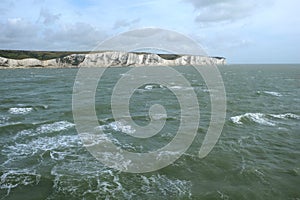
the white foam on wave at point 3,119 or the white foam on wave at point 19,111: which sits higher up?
the white foam on wave at point 19,111

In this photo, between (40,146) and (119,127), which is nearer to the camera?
(40,146)

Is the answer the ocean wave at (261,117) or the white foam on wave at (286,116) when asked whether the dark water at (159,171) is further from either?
the white foam on wave at (286,116)

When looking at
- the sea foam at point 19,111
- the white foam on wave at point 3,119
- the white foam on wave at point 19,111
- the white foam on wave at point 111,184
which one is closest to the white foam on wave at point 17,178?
the white foam on wave at point 111,184

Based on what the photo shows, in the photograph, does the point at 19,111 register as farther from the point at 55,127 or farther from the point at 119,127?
the point at 119,127

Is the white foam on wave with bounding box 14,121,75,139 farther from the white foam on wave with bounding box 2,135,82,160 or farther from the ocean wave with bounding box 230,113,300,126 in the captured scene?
the ocean wave with bounding box 230,113,300,126

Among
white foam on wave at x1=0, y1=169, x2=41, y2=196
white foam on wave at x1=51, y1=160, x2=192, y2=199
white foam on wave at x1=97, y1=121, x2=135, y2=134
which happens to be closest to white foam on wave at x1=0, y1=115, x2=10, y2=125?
white foam on wave at x1=97, y1=121, x2=135, y2=134

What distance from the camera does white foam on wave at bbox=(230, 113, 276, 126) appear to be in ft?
84.5

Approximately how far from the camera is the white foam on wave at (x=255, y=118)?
25.7 m

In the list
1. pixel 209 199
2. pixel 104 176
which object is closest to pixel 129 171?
pixel 104 176

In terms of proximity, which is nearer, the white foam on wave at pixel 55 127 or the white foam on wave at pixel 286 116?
the white foam on wave at pixel 55 127

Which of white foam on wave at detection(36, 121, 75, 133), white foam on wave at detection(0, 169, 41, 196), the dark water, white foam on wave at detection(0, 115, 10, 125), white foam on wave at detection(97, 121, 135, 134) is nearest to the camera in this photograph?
the dark water

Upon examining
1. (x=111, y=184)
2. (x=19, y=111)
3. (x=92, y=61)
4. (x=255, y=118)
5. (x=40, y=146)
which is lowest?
(x=111, y=184)

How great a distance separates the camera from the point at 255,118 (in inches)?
1071

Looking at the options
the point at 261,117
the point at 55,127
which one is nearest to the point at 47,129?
the point at 55,127
